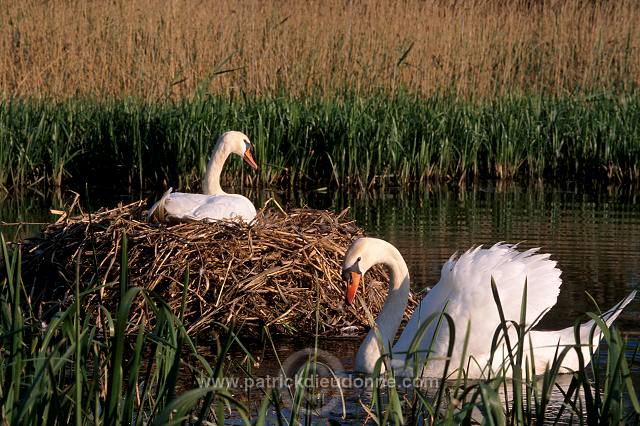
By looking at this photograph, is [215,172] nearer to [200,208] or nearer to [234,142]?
[234,142]

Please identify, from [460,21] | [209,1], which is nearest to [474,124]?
[460,21]

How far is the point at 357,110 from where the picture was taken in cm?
1484

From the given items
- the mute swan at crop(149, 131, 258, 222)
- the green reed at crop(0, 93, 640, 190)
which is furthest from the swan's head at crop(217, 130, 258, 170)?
the green reed at crop(0, 93, 640, 190)

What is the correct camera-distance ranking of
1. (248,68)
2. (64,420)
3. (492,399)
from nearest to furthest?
(492,399)
(64,420)
(248,68)

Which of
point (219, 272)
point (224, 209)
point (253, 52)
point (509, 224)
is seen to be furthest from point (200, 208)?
point (253, 52)

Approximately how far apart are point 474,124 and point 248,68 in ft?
11.1

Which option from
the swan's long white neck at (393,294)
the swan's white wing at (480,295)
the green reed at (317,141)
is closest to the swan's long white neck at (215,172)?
the swan's long white neck at (393,294)

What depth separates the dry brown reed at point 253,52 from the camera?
53.3ft

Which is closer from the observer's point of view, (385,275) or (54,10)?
(385,275)

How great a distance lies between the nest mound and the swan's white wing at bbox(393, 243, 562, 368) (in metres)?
1.25

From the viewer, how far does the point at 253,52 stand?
16406mm

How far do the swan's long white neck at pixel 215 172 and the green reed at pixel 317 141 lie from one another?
174 inches

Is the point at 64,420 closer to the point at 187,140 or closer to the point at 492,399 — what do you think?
the point at 492,399

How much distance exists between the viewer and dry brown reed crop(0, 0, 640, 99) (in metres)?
16.2
